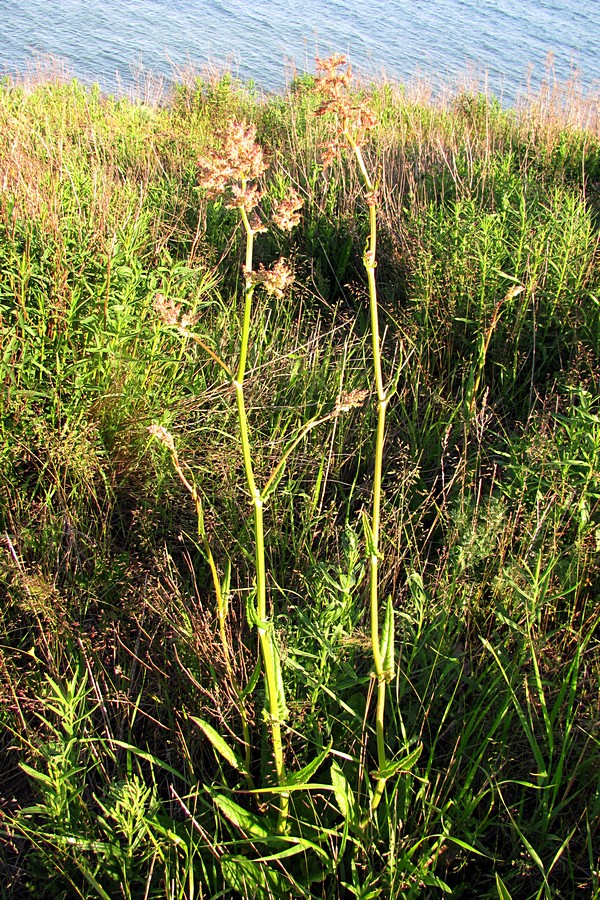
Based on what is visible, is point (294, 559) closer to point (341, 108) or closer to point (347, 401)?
point (347, 401)

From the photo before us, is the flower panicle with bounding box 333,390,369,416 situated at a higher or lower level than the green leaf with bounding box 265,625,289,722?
higher

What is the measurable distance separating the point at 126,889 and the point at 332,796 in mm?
461

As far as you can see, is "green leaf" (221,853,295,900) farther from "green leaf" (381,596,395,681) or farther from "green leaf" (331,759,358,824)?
"green leaf" (381,596,395,681)

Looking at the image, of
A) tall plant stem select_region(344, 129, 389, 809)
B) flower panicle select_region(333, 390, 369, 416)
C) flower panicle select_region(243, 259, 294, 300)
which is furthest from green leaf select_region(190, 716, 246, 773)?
flower panicle select_region(243, 259, 294, 300)

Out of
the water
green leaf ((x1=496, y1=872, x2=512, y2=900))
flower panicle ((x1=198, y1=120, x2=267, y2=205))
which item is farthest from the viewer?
the water

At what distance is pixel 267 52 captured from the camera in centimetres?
1078

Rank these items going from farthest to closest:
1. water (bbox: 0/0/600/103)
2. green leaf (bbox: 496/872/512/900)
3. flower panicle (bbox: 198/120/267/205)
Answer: water (bbox: 0/0/600/103), green leaf (bbox: 496/872/512/900), flower panicle (bbox: 198/120/267/205)

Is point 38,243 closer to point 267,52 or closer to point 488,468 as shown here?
point 488,468

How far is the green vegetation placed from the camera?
4.67ft

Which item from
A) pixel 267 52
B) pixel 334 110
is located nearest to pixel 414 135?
pixel 334 110

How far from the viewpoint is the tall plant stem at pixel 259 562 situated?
3.90ft

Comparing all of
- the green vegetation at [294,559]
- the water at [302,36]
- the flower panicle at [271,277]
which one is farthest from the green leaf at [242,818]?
the water at [302,36]

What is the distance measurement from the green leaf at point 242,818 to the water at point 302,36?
913 cm

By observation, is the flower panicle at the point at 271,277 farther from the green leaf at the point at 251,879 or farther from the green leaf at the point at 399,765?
the green leaf at the point at 251,879
